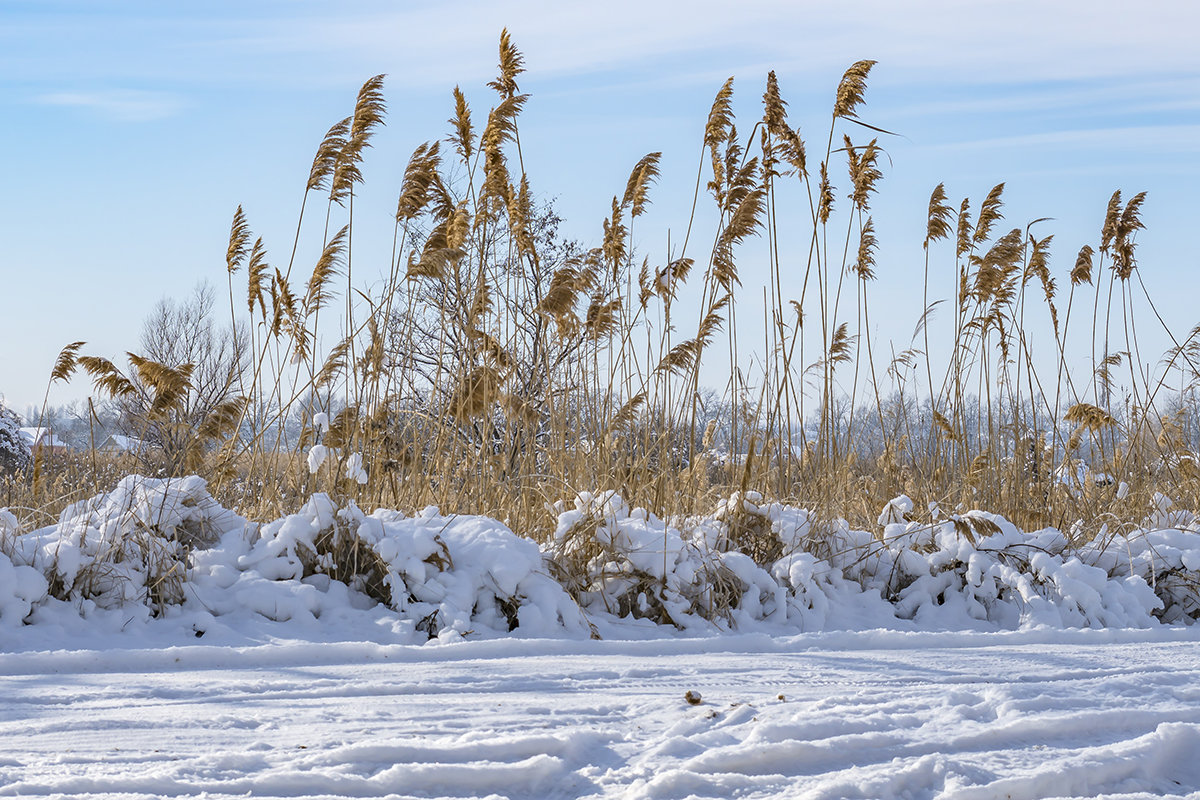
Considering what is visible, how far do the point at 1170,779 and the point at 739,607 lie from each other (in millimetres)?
1974

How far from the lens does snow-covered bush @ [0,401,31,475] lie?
1470 cm

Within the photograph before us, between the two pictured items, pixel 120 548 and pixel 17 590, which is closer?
pixel 17 590

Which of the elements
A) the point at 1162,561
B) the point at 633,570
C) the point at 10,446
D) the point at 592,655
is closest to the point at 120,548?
the point at 592,655

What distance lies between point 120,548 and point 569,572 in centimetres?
177

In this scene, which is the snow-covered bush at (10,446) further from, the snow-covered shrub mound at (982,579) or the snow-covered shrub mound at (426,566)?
the snow-covered shrub mound at (982,579)

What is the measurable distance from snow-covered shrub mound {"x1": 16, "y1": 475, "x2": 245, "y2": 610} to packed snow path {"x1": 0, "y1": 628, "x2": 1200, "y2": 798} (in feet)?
1.89

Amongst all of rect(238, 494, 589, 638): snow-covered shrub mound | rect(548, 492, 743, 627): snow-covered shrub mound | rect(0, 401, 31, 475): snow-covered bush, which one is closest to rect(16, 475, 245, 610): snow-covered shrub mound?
rect(238, 494, 589, 638): snow-covered shrub mound

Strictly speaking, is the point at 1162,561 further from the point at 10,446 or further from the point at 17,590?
the point at 10,446

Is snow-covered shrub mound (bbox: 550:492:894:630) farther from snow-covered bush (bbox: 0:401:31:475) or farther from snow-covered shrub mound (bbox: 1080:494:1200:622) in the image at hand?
snow-covered bush (bbox: 0:401:31:475)

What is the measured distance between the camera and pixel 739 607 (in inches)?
166

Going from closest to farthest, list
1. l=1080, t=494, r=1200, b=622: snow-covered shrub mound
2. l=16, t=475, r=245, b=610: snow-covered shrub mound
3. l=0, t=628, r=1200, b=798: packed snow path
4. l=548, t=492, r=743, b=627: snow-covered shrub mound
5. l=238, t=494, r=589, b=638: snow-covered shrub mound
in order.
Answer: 1. l=0, t=628, r=1200, b=798: packed snow path
2. l=16, t=475, r=245, b=610: snow-covered shrub mound
3. l=238, t=494, r=589, b=638: snow-covered shrub mound
4. l=548, t=492, r=743, b=627: snow-covered shrub mound
5. l=1080, t=494, r=1200, b=622: snow-covered shrub mound

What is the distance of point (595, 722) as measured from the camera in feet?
8.69

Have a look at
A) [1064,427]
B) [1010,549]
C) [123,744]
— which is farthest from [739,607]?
[1064,427]

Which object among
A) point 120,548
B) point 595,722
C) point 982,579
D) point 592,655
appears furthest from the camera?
point 982,579
